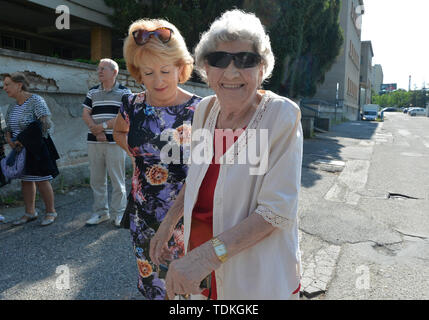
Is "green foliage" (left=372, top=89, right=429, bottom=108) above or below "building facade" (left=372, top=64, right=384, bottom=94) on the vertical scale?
below

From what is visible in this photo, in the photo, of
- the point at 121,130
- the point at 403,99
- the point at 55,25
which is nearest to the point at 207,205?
the point at 121,130

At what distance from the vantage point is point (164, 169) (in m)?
2.05

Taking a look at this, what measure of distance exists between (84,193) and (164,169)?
4.20 metres

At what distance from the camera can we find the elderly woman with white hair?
127cm

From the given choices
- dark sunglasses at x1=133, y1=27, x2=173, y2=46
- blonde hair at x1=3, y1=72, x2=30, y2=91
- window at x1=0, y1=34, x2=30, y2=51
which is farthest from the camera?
window at x1=0, y1=34, x2=30, y2=51

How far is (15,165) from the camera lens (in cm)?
424

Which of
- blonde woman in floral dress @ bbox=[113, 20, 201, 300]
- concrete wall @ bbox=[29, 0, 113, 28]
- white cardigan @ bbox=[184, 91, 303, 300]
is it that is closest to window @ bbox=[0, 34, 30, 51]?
concrete wall @ bbox=[29, 0, 113, 28]

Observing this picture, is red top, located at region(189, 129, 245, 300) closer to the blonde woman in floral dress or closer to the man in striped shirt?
the blonde woman in floral dress

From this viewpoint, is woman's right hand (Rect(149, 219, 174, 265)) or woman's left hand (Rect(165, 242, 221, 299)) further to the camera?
woman's right hand (Rect(149, 219, 174, 265))

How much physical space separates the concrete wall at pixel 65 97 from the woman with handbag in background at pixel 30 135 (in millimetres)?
983

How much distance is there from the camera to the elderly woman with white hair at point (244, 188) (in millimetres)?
1273

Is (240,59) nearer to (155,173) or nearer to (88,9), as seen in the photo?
(155,173)

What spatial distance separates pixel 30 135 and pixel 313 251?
367cm

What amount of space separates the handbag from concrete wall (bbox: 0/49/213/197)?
1.00m
